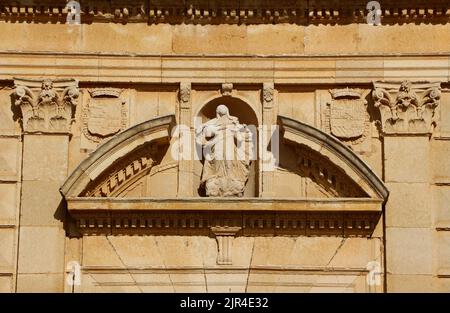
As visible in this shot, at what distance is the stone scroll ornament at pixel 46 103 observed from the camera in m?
15.9

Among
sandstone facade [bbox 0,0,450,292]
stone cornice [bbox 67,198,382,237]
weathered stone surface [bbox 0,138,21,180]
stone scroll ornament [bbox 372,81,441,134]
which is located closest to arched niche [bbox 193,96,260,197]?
sandstone facade [bbox 0,0,450,292]

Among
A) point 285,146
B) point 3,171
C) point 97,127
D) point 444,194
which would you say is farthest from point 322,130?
point 3,171

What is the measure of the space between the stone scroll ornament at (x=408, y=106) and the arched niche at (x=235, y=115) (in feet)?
4.73

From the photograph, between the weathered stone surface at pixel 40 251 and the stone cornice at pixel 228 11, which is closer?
the weathered stone surface at pixel 40 251

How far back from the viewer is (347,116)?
16.0 metres

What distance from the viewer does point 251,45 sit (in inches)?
638

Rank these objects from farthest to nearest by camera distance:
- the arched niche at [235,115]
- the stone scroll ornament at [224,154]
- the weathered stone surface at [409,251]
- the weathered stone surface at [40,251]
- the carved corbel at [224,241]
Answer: the arched niche at [235,115] → the stone scroll ornament at [224,154] → the carved corbel at [224,241] → the weathered stone surface at [40,251] → the weathered stone surface at [409,251]

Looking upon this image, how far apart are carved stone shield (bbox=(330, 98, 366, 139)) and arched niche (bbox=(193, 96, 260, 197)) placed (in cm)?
89

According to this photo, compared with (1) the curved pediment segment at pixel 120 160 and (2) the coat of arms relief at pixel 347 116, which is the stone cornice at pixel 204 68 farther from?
(1) the curved pediment segment at pixel 120 160

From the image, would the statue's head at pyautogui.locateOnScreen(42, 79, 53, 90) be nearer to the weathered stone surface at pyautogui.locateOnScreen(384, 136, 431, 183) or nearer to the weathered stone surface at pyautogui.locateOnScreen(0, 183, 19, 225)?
the weathered stone surface at pyautogui.locateOnScreen(0, 183, 19, 225)

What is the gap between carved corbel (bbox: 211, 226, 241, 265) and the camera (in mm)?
15633

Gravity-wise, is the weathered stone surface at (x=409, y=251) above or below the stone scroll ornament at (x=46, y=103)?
below

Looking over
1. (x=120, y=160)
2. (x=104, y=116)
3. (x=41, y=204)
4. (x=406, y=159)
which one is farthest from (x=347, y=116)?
(x=41, y=204)

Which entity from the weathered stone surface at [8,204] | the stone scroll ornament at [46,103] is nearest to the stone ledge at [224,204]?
the weathered stone surface at [8,204]
